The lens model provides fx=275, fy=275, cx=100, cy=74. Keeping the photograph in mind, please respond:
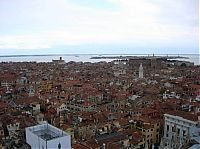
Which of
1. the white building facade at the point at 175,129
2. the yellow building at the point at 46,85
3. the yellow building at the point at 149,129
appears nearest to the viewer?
the white building facade at the point at 175,129

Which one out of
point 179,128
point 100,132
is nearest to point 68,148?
point 100,132

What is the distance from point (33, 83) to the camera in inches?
438

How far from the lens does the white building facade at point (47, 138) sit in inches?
86.1

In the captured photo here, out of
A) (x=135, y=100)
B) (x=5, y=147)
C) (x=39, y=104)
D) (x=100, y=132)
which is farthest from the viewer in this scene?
(x=135, y=100)

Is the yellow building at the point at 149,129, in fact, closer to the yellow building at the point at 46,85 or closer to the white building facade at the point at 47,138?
the white building facade at the point at 47,138

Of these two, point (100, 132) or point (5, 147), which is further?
point (100, 132)

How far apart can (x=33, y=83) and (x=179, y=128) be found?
7796 mm

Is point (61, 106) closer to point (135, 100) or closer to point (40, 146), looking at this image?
point (135, 100)

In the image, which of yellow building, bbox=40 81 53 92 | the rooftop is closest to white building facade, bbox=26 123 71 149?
the rooftop

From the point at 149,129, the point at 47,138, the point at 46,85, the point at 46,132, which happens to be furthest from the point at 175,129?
the point at 46,85

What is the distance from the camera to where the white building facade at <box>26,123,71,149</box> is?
2188 millimetres

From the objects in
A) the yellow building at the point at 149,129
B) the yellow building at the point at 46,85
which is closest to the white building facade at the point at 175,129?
the yellow building at the point at 149,129

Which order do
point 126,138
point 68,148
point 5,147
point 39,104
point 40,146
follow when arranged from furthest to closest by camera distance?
point 39,104 < point 126,138 < point 5,147 < point 68,148 < point 40,146

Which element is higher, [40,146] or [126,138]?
[40,146]
